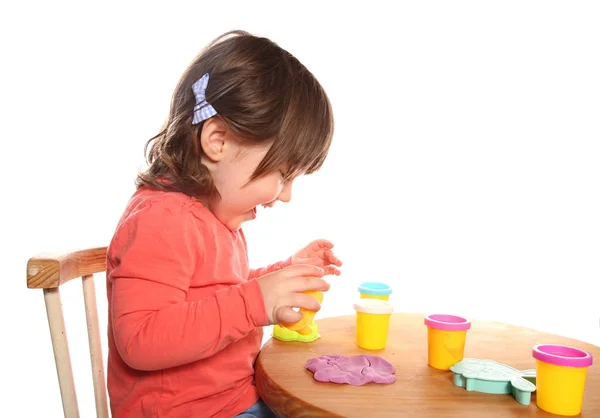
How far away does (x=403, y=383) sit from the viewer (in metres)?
0.87

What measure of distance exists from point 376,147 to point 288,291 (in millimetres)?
1085

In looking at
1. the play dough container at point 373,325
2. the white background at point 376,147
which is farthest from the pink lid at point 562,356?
the white background at point 376,147

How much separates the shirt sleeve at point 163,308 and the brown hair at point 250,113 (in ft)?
0.48

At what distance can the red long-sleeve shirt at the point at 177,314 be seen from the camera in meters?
0.86

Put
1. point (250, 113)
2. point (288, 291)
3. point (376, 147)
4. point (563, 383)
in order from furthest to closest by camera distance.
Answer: point (376, 147) < point (250, 113) < point (288, 291) < point (563, 383)

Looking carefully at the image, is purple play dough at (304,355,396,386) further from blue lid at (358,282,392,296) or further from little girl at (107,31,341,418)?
blue lid at (358,282,392,296)

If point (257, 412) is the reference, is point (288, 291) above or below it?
above

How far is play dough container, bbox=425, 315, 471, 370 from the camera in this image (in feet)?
3.04

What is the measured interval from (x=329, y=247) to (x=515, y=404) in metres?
0.57

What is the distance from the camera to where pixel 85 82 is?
5.56 ft

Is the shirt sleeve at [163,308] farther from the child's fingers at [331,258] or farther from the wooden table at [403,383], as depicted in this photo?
the child's fingers at [331,258]

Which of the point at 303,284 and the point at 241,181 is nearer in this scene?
the point at 303,284

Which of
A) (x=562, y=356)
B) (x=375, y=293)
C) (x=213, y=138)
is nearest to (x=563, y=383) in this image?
(x=562, y=356)

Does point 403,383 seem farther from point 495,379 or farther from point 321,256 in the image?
point 321,256
